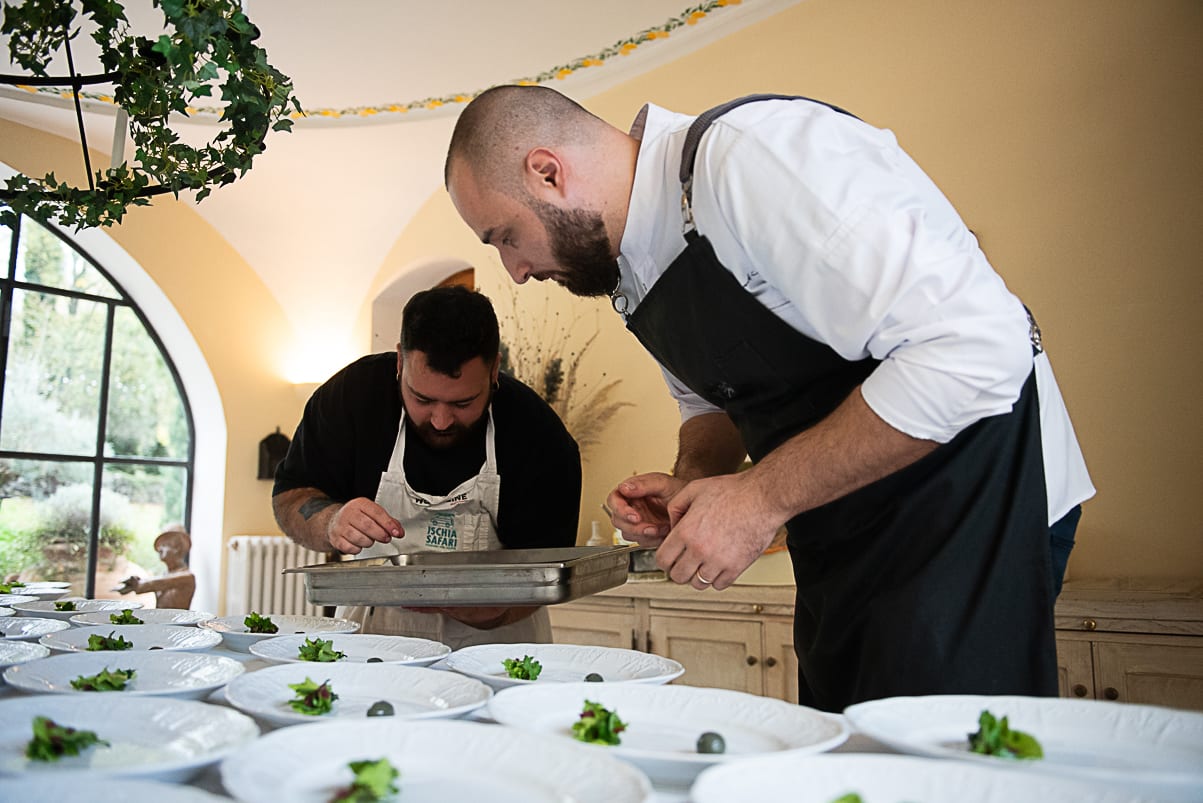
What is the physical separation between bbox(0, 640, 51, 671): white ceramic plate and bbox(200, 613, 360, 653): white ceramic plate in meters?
0.25

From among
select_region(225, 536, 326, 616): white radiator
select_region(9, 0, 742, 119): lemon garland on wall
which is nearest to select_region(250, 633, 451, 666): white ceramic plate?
select_region(9, 0, 742, 119): lemon garland on wall

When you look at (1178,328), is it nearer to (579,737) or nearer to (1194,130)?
(1194,130)

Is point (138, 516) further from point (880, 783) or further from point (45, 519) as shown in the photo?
point (880, 783)

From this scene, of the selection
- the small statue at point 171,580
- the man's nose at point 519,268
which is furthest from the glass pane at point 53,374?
the man's nose at point 519,268

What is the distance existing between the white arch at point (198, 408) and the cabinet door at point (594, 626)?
2851 millimetres

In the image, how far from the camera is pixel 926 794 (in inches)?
24.3

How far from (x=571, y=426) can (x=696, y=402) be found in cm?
250

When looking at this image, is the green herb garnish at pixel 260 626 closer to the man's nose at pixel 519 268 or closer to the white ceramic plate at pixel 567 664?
the white ceramic plate at pixel 567 664

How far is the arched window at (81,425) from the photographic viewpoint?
531 centimetres

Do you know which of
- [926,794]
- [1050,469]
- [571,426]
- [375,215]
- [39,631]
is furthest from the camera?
[375,215]

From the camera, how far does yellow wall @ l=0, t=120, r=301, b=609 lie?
5.39 m

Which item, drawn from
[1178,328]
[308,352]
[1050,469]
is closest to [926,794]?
[1050,469]

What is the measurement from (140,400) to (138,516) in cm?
69

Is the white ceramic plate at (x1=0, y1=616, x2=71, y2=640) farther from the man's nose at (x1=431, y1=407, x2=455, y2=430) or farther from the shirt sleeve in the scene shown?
the shirt sleeve
